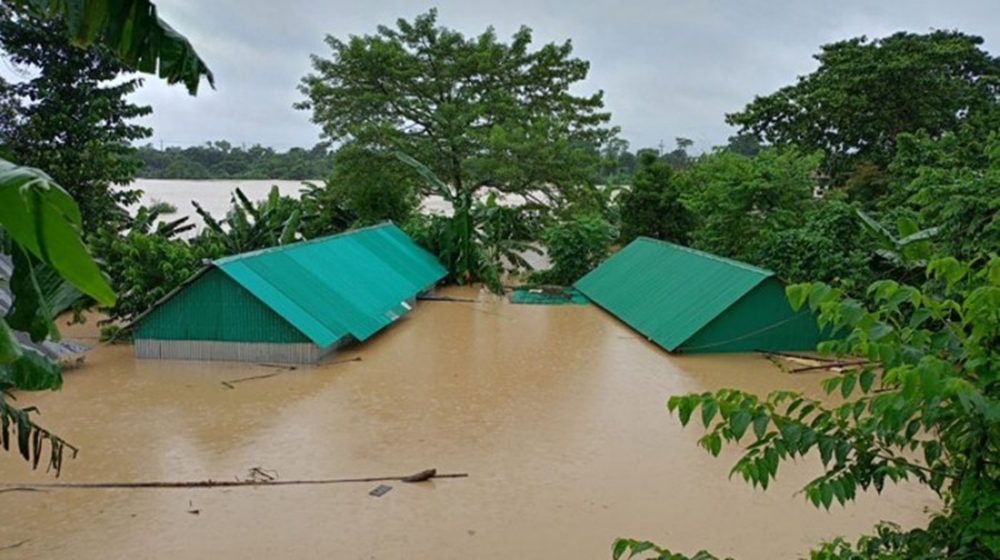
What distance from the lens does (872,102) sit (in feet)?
49.1

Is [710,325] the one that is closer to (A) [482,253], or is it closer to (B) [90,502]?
(A) [482,253]

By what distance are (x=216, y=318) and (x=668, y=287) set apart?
646cm

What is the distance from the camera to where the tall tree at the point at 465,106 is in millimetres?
15781

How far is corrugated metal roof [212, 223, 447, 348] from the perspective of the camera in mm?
8320

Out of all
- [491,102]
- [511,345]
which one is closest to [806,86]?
[491,102]

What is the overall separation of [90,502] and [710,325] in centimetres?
714

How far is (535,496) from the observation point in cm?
470

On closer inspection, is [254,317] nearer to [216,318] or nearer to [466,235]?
[216,318]

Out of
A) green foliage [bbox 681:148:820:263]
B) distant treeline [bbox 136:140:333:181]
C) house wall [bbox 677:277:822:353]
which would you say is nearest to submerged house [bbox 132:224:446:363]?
house wall [bbox 677:277:822:353]

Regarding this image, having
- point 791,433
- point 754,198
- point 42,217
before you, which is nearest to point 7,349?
point 42,217

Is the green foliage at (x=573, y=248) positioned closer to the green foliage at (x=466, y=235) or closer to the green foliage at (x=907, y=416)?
the green foliage at (x=466, y=235)

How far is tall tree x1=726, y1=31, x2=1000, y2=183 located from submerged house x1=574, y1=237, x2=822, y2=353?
22.4 feet

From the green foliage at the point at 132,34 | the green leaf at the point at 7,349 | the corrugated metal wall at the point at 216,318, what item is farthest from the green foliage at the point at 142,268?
the green leaf at the point at 7,349

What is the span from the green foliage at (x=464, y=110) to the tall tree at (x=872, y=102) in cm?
428
